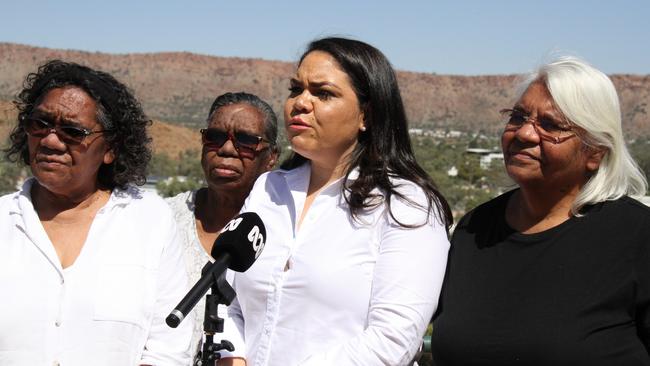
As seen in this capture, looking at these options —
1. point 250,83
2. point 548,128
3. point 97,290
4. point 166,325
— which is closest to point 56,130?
point 97,290

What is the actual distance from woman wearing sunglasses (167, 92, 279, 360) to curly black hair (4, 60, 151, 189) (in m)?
0.66

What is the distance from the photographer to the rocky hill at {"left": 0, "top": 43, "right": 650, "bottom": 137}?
86.9 m

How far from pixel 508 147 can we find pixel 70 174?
176 centimetres

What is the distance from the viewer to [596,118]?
297cm

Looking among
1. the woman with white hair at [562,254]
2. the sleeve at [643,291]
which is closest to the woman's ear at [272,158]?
the woman with white hair at [562,254]

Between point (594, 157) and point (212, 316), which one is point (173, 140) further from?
point (212, 316)

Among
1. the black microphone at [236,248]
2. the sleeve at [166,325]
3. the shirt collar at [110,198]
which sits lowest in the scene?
the sleeve at [166,325]

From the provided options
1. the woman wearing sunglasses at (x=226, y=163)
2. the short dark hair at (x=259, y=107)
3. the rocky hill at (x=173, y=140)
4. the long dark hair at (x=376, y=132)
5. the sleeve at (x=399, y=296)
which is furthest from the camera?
the rocky hill at (x=173, y=140)

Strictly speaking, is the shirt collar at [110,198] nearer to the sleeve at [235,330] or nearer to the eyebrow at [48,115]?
the eyebrow at [48,115]

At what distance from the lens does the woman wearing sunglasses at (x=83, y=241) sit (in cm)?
305

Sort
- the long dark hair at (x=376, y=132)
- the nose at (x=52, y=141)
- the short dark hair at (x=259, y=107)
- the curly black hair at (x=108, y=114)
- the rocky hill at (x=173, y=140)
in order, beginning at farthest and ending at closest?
the rocky hill at (x=173, y=140)
the short dark hair at (x=259, y=107)
the curly black hair at (x=108, y=114)
the nose at (x=52, y=141)
the long dark hair at (x=376, y=132)

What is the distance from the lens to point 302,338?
3006 mm

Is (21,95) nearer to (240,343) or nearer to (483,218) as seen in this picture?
(240,343)

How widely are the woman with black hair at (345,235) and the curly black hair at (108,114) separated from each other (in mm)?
640
